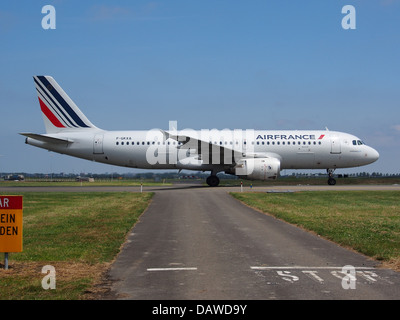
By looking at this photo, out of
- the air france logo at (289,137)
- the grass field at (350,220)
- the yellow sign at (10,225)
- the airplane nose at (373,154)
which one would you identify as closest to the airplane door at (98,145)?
the air france logo at (289,137)

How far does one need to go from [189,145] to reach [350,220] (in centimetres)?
2387

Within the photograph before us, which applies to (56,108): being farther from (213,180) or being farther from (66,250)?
(66,250)

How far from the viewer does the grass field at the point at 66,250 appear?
7625 millimetres

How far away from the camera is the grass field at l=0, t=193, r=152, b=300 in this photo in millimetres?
7625

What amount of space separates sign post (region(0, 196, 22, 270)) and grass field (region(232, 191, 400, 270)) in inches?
307

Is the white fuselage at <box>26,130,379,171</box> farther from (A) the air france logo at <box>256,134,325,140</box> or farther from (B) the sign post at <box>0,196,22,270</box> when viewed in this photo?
(B) the sign post at <box>0,196,22,270</box>

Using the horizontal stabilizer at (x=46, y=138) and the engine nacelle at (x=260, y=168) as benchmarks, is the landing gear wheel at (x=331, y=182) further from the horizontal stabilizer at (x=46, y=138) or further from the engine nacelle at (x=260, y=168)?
the horizontal stabilizer at (x=46, y=138)

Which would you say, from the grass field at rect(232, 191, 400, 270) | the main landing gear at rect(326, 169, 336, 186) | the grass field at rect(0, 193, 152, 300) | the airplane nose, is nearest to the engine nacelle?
the main landing gear at rect(326, 169, 336, 186)

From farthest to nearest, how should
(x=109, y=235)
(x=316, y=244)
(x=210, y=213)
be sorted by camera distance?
(x=210, y=213) < (x=109, y=235) < (x=316, y=244)

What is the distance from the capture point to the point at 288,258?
33.8ft

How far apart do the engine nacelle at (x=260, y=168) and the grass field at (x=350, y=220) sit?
896cm
